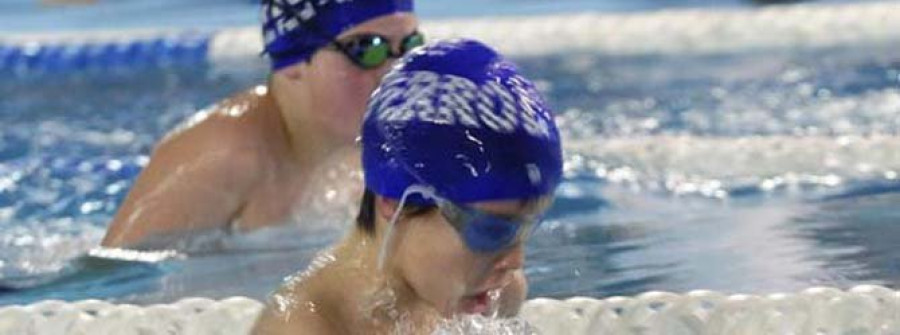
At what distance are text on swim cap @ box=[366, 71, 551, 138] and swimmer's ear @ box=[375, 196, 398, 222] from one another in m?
0.09

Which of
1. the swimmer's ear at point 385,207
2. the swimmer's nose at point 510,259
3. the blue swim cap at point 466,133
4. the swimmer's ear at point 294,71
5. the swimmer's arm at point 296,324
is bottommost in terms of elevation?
the swimmer's ear at point 294,71

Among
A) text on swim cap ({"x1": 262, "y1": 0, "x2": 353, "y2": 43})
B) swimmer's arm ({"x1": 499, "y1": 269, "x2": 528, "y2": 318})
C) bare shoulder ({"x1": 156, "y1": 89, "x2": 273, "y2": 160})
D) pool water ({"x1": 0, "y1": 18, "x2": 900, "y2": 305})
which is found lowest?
pool water ({"x1": 0, "y1": 18, "x2": 900, "y2": 305})

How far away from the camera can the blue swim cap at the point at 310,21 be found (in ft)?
12.6

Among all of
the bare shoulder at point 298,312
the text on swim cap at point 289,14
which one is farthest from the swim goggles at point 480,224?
the text on swim cap at point 289,14

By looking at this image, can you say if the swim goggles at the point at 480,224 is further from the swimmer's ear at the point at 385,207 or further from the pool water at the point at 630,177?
the pool water at the point at 630,177

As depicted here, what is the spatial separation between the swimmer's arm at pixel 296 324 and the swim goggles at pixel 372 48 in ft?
4.82

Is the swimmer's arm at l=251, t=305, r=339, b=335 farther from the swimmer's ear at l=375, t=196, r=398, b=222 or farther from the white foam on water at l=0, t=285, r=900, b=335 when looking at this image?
the white foam on water at l=0, t=285, r=900, b=335

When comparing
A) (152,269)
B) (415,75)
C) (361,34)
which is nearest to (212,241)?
(152,269)

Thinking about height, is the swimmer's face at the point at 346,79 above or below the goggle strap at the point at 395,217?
below

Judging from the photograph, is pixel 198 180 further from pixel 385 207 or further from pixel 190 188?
pixel 385 207

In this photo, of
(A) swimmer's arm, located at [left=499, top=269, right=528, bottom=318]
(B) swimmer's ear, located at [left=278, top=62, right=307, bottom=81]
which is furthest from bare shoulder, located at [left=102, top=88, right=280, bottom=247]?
(A) swimmer's arm, located at [left=499, top=269, right=528, bottom=318]

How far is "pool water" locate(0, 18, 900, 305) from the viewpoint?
12.1 ft

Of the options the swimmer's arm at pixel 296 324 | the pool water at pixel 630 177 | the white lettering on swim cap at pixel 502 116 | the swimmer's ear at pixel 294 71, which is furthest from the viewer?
the swimmer's ear at pixel 294 71

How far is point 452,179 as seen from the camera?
7.30 feet
